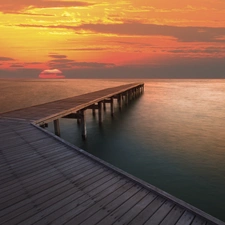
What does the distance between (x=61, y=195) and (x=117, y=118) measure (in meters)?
18.2

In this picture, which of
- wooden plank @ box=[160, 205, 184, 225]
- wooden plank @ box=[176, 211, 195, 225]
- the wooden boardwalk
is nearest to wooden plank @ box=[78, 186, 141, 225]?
the wooden boardwalk

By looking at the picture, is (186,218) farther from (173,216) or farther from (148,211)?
(148,211)

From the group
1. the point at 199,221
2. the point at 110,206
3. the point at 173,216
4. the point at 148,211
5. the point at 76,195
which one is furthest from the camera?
the point at 76,195

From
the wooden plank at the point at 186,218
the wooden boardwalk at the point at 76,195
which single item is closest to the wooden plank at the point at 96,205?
the wooden boardwalk at the point at 76,195

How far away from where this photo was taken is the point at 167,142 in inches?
577

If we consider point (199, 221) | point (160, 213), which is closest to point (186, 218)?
point (199, 221)

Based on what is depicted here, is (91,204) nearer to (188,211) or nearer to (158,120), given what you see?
(188,211)

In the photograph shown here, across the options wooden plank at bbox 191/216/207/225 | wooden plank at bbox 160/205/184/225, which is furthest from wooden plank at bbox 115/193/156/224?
wooden plank at bbox 191/216/207/225

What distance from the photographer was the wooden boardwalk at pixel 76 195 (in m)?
3.56

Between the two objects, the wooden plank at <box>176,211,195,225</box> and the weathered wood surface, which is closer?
the wooden plank at <box>176,211,195,225</box>

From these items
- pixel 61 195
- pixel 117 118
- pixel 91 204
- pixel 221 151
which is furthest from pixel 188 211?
pixel 117 118

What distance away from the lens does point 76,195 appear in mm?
4215

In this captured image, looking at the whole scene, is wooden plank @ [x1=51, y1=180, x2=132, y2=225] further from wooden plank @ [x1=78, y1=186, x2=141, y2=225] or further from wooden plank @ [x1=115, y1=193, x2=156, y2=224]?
wooden plank @ [x1=115, y1=193, x2=156, y2=224]

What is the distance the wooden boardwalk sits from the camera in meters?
3.56
